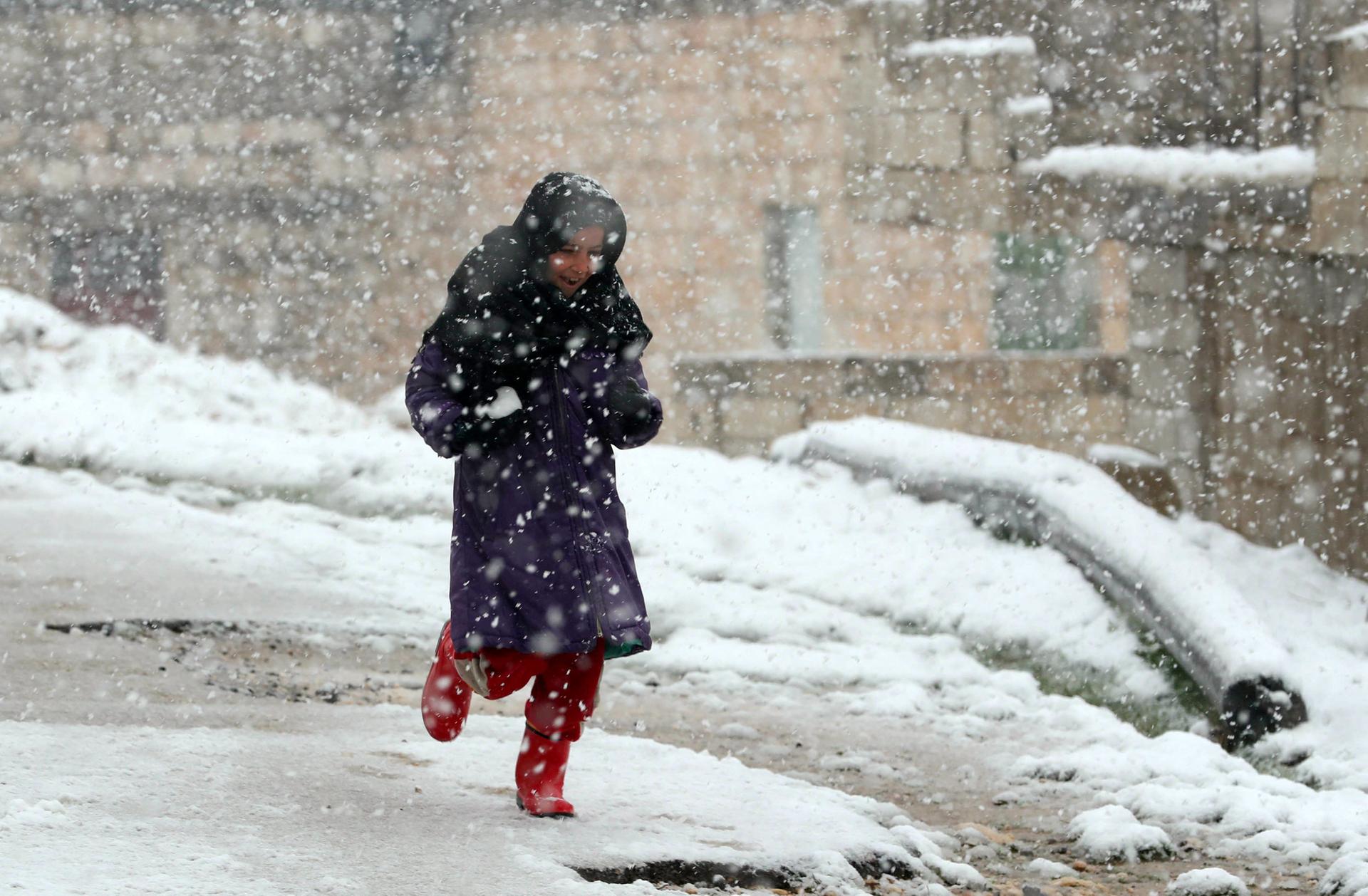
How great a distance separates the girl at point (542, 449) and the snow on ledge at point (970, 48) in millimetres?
6614

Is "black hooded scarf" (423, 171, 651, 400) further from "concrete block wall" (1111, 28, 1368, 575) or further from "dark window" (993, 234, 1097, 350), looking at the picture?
"dark window" (993, 234, 1097, 350)

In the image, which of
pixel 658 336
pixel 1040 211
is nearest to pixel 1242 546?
pixel 1040 211

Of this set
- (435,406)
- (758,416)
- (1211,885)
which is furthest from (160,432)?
(1211,885)

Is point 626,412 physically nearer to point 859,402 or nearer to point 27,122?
point 859,402

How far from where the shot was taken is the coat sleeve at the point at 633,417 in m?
3.28

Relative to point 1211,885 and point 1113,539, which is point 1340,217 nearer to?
point 1113,539

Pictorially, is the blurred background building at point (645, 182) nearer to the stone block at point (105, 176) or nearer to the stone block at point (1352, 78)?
the stone block at point (105, 176)

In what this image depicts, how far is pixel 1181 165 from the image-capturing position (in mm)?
6863

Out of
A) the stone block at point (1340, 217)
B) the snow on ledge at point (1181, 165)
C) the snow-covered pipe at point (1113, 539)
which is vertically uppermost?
the snow on ledge at point (1181, 165)

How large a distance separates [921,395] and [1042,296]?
3.63m

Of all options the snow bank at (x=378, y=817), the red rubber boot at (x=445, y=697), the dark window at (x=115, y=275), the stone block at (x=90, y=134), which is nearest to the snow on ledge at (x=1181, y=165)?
the snow bank at (x=378, y=817)

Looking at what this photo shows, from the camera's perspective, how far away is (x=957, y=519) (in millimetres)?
7207

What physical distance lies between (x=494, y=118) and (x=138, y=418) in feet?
19.7

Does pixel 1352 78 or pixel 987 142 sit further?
pixel 987 142
